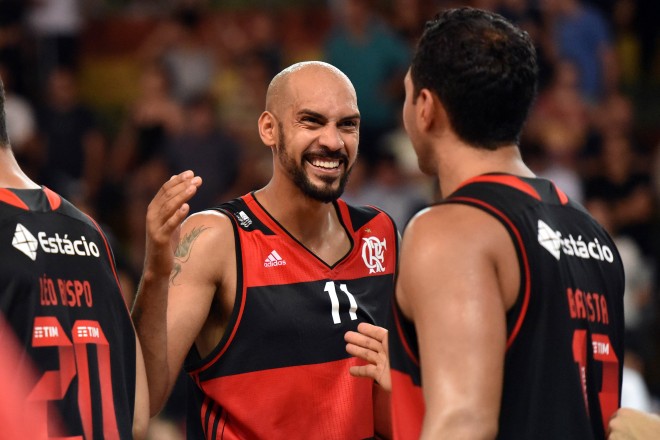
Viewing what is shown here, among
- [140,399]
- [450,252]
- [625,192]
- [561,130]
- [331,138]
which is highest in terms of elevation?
[561,130]

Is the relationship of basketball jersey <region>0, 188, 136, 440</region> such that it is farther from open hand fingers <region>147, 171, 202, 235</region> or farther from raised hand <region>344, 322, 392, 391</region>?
raised hand <region>344, 322, 392, 391</region>

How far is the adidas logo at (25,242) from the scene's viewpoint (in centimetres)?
365

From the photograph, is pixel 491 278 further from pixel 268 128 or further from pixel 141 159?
pixel 141 159

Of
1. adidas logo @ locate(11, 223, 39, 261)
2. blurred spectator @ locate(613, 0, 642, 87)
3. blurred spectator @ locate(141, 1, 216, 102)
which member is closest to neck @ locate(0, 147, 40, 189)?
Answer: adidas logo @ locate(11, 223, 39, 261)

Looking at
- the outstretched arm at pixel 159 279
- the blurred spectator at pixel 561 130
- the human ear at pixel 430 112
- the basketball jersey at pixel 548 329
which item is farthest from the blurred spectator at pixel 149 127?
the basketball jersey at pixel 548 329

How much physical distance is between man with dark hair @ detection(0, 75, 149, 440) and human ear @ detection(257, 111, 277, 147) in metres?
1.43

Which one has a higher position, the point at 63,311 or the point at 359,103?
the point at 359,103

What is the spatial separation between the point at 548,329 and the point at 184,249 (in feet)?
6.43

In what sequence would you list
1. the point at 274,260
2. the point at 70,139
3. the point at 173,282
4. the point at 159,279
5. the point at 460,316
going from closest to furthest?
the point at 460,316 → the point at 159,279 → the point at 173,282 → the point at 274,260 → the point at 70,139

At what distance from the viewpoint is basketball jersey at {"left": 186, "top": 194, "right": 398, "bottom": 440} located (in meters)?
4.82

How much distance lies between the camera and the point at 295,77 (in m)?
5.23

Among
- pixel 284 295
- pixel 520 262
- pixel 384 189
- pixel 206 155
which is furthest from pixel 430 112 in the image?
pixel 206 155

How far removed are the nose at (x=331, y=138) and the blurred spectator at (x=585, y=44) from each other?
7.27 metres

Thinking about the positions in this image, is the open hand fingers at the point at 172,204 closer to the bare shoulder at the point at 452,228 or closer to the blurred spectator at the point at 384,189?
the bare shoulder at the point at 452,228
